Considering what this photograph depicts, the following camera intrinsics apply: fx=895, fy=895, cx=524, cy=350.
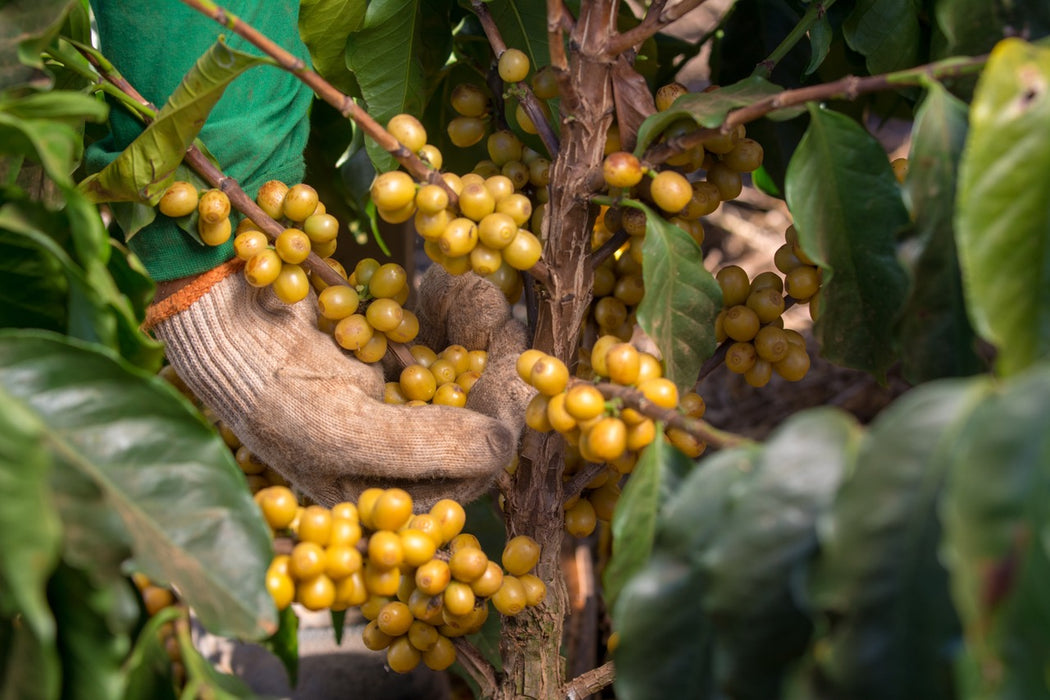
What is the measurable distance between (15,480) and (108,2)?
594 millimetres

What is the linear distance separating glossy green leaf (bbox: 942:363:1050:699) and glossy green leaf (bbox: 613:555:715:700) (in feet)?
0.60

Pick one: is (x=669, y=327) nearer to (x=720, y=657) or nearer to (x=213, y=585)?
A: (x=720, y=657)

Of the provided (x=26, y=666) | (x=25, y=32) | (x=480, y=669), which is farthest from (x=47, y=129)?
(x=480, y=669)

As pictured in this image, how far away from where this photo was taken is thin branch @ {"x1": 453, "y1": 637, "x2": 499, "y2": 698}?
100 centimetres

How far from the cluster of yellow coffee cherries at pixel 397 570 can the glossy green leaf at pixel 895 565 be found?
1.17ft

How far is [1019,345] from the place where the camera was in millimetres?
555

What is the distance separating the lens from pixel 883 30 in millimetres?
928

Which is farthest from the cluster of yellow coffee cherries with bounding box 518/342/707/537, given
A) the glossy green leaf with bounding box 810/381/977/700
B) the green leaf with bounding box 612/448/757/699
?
the glossy green leaf with bounding box 810/381/977/700

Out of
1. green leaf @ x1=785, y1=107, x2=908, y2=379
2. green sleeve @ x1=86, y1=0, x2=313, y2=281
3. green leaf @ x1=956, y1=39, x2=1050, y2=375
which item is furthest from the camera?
green sleeve @ x1=86, y1=0, x2=313, y2=281

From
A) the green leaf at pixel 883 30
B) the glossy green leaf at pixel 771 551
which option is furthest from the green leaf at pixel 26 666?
the green leaf at pixel 883 30

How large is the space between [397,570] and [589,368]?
344 millimetres

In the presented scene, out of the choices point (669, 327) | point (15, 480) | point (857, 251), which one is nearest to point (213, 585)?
point (15, 480)

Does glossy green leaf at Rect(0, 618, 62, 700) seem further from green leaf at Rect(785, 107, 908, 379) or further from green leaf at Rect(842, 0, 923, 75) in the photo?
green leaf at Rect(842, 0, 923, 75)

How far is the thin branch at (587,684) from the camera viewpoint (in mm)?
1000
